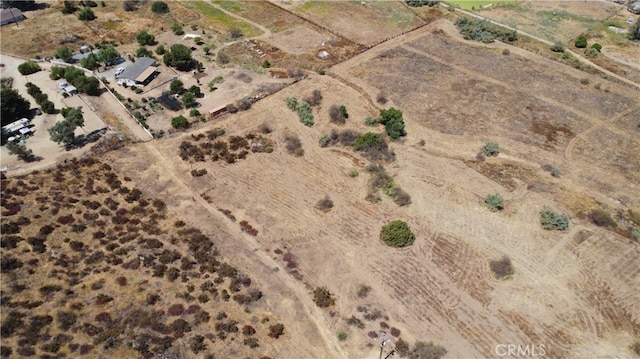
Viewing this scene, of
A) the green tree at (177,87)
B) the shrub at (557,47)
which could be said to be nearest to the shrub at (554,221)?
the shrub at (557,47)

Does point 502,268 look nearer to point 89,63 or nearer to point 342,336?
point 342,336

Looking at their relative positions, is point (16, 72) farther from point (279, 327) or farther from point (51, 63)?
point (279, 327)

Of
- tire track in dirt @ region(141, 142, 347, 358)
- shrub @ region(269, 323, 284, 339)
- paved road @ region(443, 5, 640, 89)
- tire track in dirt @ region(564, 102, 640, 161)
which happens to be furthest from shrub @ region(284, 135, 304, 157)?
paved road @ region(443, 5, 640, 89)

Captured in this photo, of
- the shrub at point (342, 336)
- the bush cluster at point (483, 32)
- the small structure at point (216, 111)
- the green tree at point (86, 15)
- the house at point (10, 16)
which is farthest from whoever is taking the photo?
the green tree at point (86, 15)

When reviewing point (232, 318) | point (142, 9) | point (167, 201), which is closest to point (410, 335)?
point (232, 318)

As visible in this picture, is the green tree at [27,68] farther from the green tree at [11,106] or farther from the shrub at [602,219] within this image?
the shrub at [602,219]

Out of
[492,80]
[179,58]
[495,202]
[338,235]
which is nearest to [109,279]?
[338,235]
